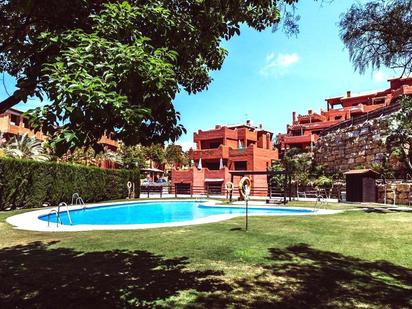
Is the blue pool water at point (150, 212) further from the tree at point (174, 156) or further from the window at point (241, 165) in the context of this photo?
the tree at point (174, 156)

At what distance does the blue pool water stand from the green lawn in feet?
28.4

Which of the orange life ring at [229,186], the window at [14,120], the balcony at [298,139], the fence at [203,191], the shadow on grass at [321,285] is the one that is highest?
the window at [14,120]

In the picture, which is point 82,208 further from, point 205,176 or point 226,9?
point 205,176

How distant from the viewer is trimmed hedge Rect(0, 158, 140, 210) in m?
19.4

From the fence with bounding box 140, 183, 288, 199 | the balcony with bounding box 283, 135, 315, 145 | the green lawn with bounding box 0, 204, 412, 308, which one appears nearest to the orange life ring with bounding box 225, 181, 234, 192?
the fence with bounding box 140, 183, 288, 199

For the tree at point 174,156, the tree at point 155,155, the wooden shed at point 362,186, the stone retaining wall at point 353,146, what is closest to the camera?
the wooden shed at point 362,186

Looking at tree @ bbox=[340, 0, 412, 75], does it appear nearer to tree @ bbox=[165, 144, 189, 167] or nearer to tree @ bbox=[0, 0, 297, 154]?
tree @ bbox=[0, 0, 297, 154]

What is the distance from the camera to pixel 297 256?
7.86 m

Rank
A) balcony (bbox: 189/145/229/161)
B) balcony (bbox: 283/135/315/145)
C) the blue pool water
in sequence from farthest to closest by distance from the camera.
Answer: balcony (bbox: 283/135/315/145)
balcony (bbox: 189/145/229/161)
the blue pool water

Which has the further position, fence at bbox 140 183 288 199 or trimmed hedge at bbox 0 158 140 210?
fence at bbox 140 183 288 199

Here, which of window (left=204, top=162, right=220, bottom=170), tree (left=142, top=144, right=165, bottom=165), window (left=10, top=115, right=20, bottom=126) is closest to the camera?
window (left=204, top=162, right=220, bottom=170)

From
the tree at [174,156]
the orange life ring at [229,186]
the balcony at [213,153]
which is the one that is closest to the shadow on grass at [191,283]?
the orange life ring at [229,186]

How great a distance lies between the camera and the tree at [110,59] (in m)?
3.10

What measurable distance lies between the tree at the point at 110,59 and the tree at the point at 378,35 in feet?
3.06
